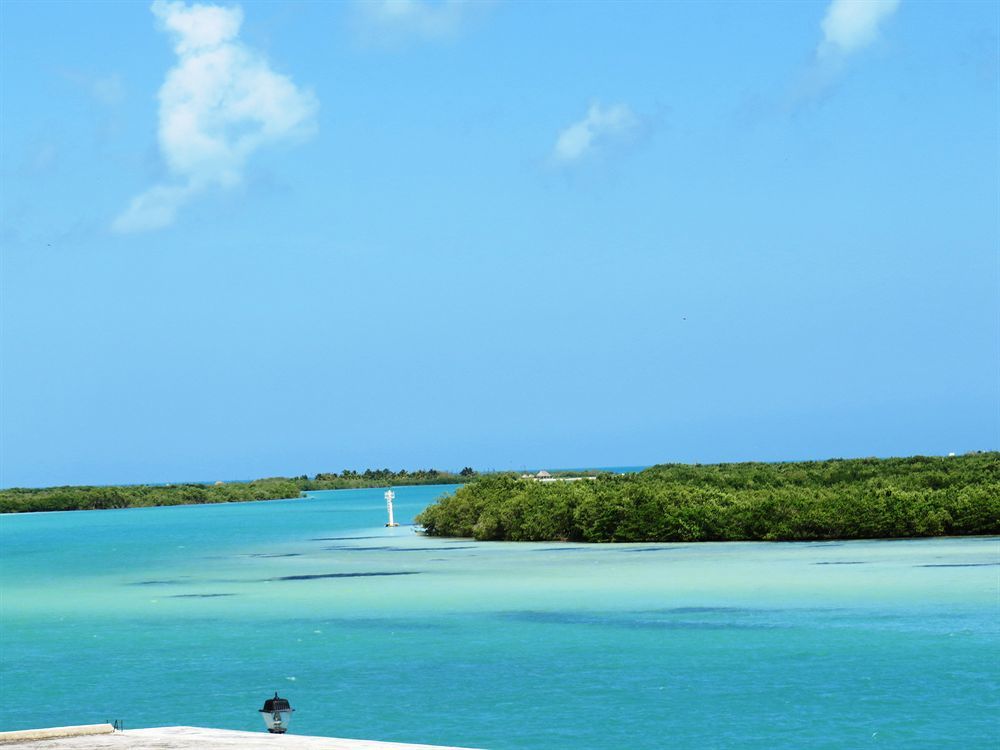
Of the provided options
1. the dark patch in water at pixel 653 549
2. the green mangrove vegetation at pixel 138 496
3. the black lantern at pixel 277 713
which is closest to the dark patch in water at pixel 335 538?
the dark patch in water at pixel 653 549

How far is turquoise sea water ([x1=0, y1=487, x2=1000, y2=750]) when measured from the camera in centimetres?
1569

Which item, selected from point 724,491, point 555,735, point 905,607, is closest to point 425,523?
point 724,491

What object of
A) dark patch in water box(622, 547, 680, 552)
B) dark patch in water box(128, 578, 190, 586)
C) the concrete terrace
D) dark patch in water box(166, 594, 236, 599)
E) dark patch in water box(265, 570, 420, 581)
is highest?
the concrete terrace

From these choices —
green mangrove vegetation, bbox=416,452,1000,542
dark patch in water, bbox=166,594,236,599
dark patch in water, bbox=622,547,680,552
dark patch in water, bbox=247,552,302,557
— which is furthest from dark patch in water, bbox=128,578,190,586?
green mangrove vegetation, bbox=416,452,1000,542

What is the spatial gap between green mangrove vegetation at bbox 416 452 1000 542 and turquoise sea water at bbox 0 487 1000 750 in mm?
2764

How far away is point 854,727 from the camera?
1496cm

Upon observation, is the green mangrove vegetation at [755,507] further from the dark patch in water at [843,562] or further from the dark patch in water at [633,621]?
the dark patch in water at [633,621]

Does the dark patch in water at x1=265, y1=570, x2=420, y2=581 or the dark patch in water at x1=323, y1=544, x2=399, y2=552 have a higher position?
the dark patch in water at x1=323, y1=544, x2=399, y2=552

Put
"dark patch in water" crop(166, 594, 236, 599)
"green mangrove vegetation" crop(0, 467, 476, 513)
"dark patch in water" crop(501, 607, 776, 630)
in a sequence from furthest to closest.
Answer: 1. "green mangrove vegetation" crop(0, 467, 476, 513)
2. "dark patch in water" crop(166, 594, 236, 599)
3. "dark patch in water" crop(501, 607, 776, 630)

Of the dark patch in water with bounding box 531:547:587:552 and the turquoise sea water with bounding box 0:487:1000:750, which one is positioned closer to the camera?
the turquoise sea water with bounding box 0:487:1000:750

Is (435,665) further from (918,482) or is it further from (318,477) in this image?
(318,477)

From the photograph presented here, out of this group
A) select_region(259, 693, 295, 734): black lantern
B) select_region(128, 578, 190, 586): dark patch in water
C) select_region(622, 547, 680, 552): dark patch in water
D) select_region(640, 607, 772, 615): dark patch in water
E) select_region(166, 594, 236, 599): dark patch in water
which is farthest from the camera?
select_region(622, 547, 680, 552): dark patch in water

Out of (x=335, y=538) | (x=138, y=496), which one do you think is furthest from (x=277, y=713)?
(x=138, y=496)

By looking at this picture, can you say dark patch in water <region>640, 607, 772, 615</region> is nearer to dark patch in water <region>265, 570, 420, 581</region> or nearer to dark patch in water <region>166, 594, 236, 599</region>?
dark patch in water <region>265, 570, 420, 581</region>
